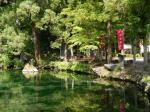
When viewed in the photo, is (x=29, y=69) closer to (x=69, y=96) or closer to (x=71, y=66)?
(x=71, y=66)

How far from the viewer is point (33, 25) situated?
2810 inches

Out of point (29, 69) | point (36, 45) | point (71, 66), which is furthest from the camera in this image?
point (36, 45)

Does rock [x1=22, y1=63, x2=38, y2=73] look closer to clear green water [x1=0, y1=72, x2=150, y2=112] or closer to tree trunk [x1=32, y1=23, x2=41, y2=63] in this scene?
tree trunk [x1=32, y1=23, x2=41, y2=63]

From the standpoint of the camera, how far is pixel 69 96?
37.6 m

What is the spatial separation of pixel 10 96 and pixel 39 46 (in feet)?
121

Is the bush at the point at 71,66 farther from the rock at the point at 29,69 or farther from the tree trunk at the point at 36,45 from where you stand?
the tree trunk at the point at 36,45

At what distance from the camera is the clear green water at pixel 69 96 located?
31342mm

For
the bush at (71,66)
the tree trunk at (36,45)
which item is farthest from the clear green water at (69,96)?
the tree trunk at (36,45)

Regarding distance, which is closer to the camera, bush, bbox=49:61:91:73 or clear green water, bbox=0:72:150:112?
clear green water, bbox=0:72:150:112

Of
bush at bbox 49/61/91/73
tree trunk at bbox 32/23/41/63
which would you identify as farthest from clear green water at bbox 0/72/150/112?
tree trunk at bbox 32/23/41/63

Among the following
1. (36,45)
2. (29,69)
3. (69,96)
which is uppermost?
(36,45)

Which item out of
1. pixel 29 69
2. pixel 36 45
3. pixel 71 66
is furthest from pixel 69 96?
pixel 36 45

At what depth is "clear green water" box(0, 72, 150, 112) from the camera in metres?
31.3

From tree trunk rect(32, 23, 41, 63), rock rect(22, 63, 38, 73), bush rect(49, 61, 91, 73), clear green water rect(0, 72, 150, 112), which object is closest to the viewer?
clear green water rect(0, 72, 150, 112)
